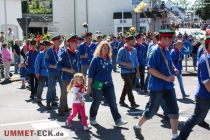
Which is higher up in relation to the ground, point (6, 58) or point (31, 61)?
point (31, 61)

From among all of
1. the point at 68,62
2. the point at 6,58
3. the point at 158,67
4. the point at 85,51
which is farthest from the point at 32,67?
the point at 158,67

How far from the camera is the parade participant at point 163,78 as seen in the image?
7328 mm

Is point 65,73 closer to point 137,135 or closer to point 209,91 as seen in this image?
point 137,135

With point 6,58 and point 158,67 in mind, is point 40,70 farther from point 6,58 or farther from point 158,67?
point 6,58

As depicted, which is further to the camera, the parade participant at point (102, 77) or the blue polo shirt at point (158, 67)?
the parade participant at point (102, 77)

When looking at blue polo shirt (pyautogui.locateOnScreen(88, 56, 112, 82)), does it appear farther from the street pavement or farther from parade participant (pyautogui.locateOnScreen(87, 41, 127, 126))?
the street pavement

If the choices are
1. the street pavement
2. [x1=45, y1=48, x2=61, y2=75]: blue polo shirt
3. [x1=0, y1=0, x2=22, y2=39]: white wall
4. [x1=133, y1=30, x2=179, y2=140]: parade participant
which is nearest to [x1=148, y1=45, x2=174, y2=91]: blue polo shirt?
[x1=133, y1=30, x2=179, y2=140]: parade participant

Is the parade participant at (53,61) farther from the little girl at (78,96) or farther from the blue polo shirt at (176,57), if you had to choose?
the blue polo shirt at (176,57)

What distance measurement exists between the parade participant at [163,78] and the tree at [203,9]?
168 feet

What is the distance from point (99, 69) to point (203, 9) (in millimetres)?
51589

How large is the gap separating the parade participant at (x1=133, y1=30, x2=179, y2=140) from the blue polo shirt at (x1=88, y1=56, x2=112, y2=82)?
1.52 metres

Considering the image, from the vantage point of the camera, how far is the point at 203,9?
57938 mm

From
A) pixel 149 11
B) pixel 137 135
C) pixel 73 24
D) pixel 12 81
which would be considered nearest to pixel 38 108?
pixel 137 135

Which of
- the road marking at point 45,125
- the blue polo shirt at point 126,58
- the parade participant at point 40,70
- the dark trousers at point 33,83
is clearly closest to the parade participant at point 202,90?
the road marking at point 45,125
